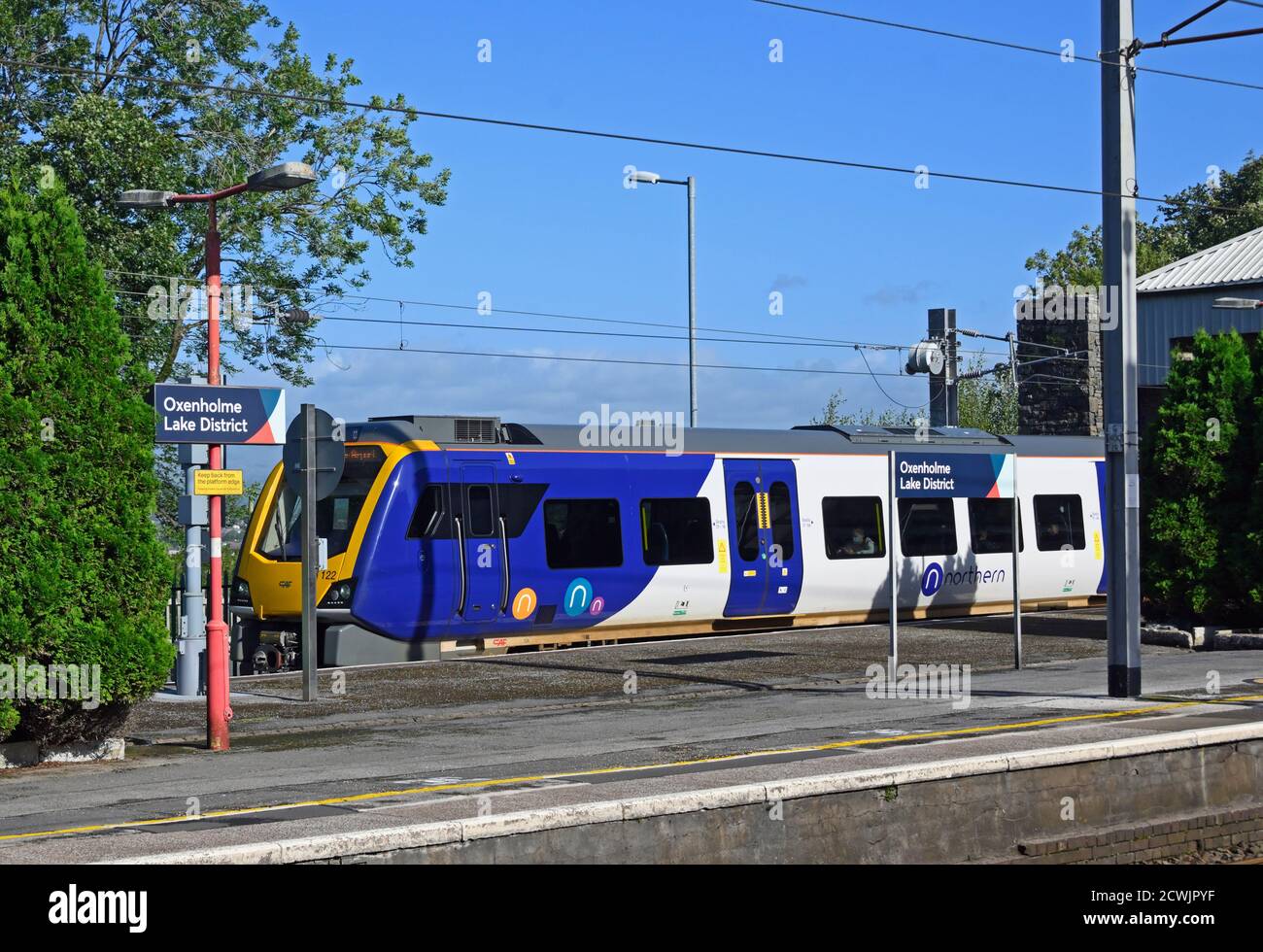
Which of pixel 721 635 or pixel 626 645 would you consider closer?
pixel 626 645

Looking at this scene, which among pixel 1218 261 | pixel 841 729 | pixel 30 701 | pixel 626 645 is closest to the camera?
pixel 30 701

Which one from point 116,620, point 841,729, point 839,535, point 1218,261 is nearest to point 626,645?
point 839,535

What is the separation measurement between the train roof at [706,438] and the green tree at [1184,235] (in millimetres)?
51098

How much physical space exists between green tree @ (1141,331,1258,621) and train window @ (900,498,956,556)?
3713 mm

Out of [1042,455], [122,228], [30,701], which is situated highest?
[122,228]

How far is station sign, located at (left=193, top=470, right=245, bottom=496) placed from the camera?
13.9 m

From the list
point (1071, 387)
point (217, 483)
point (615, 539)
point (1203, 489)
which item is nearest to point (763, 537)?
point (615, 539)

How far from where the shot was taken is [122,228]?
103 feet

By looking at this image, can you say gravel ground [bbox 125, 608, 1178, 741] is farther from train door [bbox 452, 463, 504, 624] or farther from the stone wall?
the stone wall

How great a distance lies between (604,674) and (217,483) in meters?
6.62

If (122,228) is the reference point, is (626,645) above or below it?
below

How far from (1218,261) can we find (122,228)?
24.3 meters

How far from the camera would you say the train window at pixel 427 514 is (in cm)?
2086
